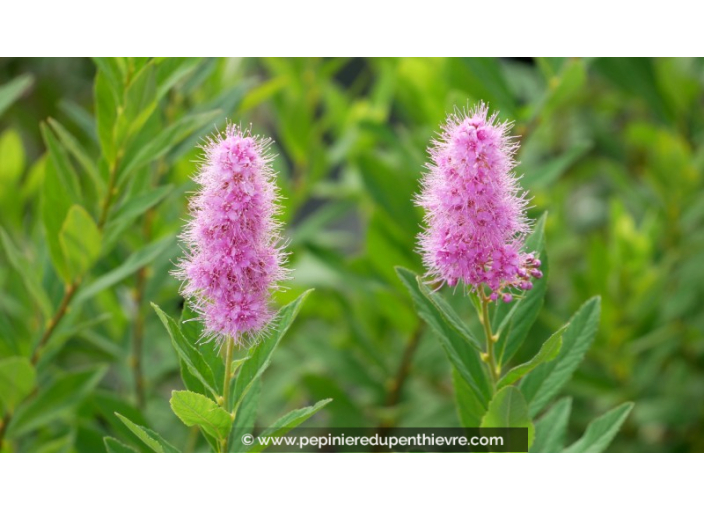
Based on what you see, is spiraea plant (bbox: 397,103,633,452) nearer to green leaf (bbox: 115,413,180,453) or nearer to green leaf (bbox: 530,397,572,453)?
green leaf (bbox: 530,397,572,453)

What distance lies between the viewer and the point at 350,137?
4.15 feet

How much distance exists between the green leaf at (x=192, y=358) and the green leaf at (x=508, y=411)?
0.22 m

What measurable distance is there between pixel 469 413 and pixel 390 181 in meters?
0.42

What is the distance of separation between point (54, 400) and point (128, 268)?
19cm

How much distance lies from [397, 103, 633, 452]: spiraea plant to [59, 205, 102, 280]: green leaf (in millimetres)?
332

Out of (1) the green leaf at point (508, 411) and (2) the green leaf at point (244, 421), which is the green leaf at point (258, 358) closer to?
(2) the green leaf at point (244, 421)

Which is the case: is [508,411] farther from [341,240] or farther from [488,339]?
[341,240]

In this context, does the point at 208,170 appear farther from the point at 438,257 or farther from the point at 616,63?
the point at 616,63

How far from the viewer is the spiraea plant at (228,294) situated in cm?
Result: 58

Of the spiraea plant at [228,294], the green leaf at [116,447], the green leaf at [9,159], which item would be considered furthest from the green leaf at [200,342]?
the green leaf at [9,159]

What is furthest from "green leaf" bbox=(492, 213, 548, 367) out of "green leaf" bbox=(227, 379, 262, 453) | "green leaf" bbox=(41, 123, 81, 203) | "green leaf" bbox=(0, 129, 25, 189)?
"green leaf" bbox=(0, 129, 25, 189)

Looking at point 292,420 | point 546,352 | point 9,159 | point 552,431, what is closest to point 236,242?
point 292,420

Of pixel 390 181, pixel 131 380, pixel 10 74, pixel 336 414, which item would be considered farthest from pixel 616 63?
pixel 10 74

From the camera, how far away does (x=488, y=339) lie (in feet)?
2.03
